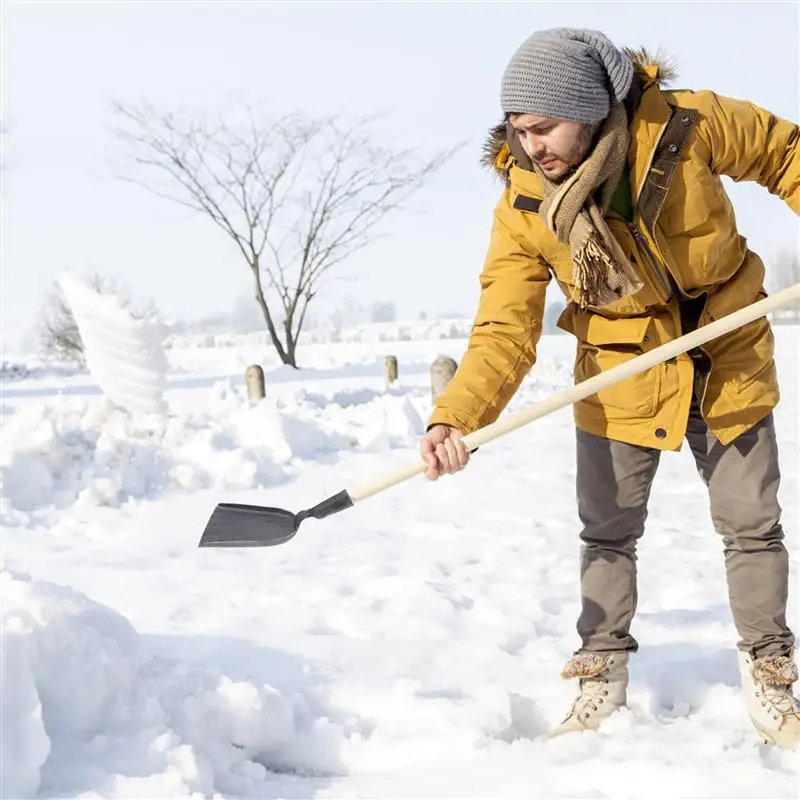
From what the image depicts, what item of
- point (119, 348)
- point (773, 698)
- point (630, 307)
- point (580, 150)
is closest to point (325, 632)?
point (773, 698)

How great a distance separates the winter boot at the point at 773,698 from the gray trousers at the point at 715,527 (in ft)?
0.12

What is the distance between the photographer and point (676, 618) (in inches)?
146

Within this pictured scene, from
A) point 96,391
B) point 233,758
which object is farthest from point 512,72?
point 96,391

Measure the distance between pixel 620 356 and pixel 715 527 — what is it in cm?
53

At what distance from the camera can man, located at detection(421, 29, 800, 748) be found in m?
2.42

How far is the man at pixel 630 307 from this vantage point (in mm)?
2418

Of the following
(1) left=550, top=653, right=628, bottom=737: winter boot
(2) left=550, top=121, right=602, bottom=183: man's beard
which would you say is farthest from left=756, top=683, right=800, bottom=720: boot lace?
(2) left=550, top=121, right=602, bottom=183: man's beard

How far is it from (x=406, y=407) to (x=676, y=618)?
16.1 ft

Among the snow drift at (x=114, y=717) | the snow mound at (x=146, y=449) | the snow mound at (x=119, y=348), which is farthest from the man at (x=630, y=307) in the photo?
the snow mound at (x=119, y=348)

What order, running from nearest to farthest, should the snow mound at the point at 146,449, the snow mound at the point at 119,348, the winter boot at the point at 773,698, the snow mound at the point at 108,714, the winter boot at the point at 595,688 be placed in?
the snow mound at the point at 108,714 < the winter boot at the point at 773,698 < the winter boot at the point at 595,688 < the snow mound at the point at 146,449 < the snow mound at the point at 119,348

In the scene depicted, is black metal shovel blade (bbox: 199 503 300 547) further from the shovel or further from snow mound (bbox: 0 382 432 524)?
snow mound (bbox: 0 382 432 524)

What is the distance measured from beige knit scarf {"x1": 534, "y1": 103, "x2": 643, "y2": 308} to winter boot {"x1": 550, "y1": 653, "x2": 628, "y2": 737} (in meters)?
1.02

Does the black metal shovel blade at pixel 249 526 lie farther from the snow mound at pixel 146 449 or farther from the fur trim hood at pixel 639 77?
the snow mound at pixel 146 449

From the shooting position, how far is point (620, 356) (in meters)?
2.66
